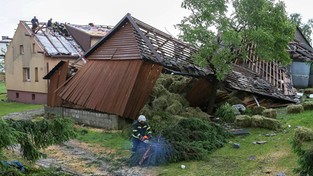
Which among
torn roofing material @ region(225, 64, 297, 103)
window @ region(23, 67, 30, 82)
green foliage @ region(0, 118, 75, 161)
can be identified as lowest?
green foliage @ region(0, 118, 75, 161)

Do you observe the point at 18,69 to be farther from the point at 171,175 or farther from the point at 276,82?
the point at 171,175

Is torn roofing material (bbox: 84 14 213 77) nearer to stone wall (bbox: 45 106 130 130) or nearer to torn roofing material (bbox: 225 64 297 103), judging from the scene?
torn roofing material (bbox: 225 64 297 103)

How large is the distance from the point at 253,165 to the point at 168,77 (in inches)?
447

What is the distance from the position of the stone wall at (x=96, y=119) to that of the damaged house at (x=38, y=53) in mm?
8905

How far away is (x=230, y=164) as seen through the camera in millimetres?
10984

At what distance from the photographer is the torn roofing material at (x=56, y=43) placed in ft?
98.6

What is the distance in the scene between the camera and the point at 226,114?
1784 centimetres

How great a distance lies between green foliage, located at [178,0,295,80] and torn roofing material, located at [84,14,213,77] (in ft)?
6.13

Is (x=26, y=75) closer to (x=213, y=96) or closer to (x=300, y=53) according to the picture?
(x=213, y=96)

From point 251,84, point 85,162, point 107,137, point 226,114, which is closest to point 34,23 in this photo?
point 107,137

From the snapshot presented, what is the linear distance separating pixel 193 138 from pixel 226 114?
5.08m

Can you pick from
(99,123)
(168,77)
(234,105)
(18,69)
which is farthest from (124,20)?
(18,69)

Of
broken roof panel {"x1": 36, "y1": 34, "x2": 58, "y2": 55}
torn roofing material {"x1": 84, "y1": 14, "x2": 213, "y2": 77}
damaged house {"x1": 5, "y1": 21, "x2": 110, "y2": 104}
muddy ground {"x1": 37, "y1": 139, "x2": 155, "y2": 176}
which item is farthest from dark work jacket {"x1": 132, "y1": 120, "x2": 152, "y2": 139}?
broken roof panel {"x1": 36, "y1": 34, "x2": 58, "y2": 55}

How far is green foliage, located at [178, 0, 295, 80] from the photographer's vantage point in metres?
16.1
